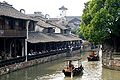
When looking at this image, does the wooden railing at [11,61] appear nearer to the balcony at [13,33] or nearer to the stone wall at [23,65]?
the stone wall at [23,65]

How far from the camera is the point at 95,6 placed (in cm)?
4788

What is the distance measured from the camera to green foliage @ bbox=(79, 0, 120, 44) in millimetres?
44906

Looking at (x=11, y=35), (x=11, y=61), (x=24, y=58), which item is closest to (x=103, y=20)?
(x=24, y=58)

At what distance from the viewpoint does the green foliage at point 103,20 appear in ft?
147

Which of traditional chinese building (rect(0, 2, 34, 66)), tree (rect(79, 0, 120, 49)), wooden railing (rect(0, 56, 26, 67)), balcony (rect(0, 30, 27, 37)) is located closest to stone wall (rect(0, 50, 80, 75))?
wooden railing (rect(0, 56, 26, 67))

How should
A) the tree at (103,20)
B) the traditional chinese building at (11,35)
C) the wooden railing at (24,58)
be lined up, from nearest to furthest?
the wooden railing at (24,58)
the traditional chinese building at (11,35)
the tree at (103,20)

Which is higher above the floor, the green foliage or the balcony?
the green foliage

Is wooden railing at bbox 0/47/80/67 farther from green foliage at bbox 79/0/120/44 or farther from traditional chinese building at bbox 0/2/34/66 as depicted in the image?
green foliage at bbox 79/0/120/44

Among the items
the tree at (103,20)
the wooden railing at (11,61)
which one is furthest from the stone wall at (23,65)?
the tree at (103,20)

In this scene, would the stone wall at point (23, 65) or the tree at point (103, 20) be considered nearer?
the stone wall at point (23, 65)

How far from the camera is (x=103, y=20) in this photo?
146ft

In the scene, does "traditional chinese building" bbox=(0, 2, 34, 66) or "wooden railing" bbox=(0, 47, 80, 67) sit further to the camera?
"traditional chinese building" bbox=(0, 2, 34, 66)

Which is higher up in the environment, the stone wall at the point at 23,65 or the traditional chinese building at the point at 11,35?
the traditional chinese building at the point at 11,35

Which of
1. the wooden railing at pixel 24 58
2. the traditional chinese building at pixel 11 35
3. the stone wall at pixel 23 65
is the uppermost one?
the traditional chinese building at pixel 11 35
